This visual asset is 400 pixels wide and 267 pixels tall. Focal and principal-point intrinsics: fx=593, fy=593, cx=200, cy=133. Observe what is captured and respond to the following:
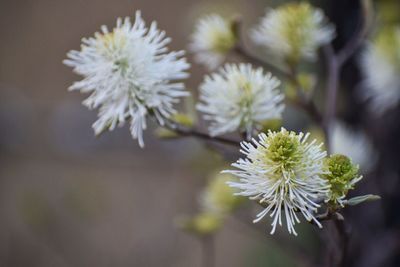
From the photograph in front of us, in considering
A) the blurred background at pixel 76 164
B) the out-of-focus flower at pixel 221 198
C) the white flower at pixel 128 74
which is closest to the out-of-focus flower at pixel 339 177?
the white flower at pixel 128 74

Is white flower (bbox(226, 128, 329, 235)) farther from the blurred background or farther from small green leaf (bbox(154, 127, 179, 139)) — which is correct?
the blurred background

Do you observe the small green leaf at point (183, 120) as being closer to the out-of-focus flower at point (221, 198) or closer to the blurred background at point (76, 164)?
the out-of-focus flower at point (221, 198)

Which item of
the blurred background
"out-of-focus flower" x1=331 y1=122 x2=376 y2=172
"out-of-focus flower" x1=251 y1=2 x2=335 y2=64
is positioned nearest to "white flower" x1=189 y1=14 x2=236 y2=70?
"out-of-focus flower" x1=251 y1=2 x2=335 y2=64

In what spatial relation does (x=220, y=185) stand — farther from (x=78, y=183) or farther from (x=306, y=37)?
(x=78, y=183)

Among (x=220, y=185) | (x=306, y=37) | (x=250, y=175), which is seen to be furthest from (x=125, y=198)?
(x=250, y=175)

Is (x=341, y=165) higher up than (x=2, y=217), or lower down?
lower down

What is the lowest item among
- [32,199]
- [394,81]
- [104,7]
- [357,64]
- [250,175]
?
[250,175]
